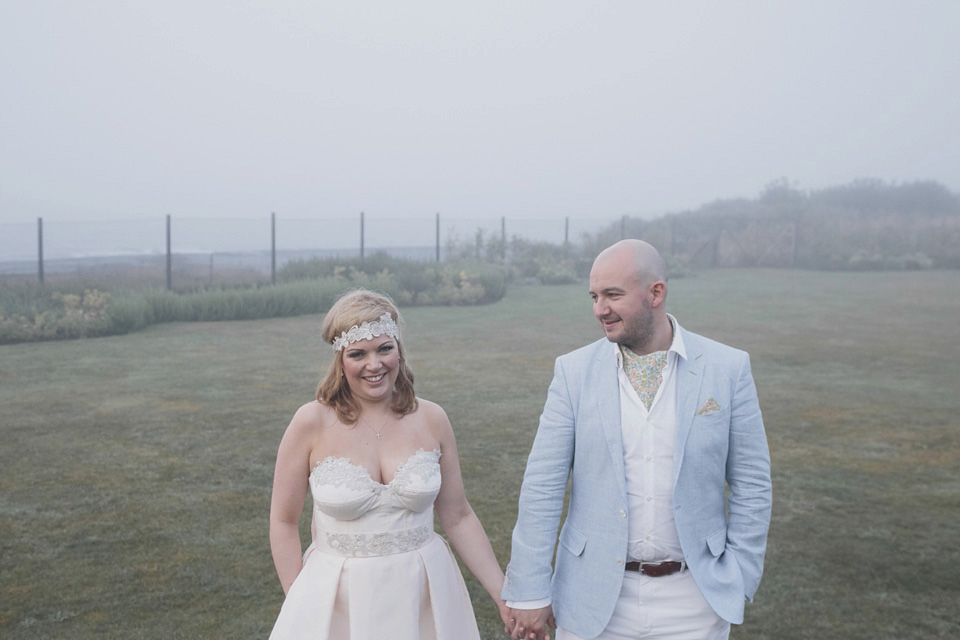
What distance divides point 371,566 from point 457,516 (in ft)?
1.20

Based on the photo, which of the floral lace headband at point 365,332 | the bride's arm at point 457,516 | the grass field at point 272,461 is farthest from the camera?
the grass field at point 272,461

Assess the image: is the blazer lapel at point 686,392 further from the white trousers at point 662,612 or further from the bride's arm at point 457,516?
the bride's arm at point 457,516

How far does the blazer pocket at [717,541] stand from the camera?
2.50 m

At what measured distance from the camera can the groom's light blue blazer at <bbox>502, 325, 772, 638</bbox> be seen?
247cm

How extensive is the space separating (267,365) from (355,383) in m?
9.66

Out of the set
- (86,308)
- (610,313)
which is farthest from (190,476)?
(86,308)

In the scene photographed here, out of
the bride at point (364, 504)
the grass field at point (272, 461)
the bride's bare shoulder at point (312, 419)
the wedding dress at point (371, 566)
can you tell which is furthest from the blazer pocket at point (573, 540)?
the grass field at point (272, 461)

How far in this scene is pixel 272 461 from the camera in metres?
7.12

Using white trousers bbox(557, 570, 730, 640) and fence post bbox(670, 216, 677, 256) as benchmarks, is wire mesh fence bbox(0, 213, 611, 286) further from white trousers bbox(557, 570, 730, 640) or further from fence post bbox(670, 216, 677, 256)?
white trousers bbox(557, 570, 730, 640)

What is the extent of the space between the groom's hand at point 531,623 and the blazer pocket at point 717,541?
50cm

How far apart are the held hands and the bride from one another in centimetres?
10

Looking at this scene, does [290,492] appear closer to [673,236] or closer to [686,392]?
[686,392]

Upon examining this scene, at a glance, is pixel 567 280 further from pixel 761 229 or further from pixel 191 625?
pixel 191 625

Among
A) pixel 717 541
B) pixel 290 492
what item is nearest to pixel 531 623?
pixel 717 541
